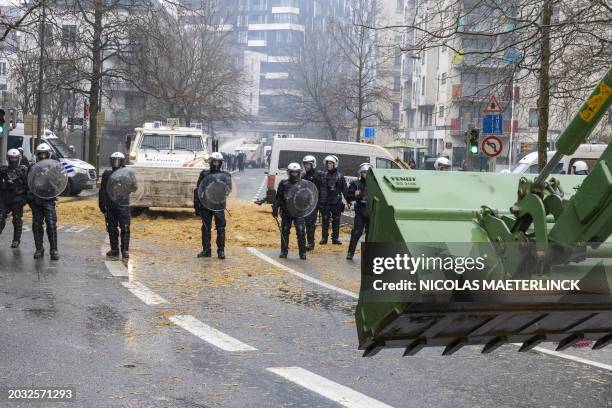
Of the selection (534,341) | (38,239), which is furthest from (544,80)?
(534,341)

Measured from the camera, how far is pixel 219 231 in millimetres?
16219

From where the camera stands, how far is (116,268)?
14477 millimetres

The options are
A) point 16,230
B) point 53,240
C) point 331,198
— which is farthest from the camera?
point 331,198

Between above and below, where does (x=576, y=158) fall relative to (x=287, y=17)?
below

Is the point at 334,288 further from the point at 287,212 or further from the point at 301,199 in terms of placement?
the point at 287,212

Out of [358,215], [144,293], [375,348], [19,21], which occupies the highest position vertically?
[19,21]

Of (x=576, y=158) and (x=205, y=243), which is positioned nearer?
(x=205, y=243)

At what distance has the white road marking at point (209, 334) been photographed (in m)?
8.85

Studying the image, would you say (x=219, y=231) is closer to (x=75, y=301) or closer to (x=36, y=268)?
(x=36, y=268)

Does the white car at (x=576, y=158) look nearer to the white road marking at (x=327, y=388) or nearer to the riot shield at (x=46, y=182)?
the riot shield at (x=46, y=182)

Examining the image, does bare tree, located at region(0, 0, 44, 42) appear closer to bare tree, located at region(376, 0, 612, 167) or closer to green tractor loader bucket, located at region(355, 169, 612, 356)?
bare tree, located at region(376, 0, 612, 167)

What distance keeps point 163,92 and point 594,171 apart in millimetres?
35796

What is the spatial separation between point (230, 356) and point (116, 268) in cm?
646

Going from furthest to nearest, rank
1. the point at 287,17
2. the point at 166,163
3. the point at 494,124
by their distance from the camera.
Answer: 1. the point at 287,17
2. the point at 166,163
3. the point at 494,124
